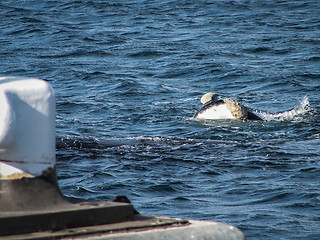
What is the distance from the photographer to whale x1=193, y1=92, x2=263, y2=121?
10.3 m

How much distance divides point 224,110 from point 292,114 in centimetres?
156

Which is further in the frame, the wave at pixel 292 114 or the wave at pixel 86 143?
the wave at pixel 292 114

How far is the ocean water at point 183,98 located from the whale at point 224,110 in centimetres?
17

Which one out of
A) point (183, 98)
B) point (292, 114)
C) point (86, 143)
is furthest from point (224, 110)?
point (183, 98)

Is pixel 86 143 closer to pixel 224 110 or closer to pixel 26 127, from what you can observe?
pixel 224 110

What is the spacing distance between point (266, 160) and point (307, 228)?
2.52 m

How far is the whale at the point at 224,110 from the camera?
33.7 feet

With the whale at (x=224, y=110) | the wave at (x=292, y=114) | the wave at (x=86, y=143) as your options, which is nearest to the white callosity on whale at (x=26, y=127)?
the wave at (x=86, y=143)

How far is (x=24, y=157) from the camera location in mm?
2260

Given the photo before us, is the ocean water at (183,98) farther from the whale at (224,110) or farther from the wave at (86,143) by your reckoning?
the whale at (224,110)

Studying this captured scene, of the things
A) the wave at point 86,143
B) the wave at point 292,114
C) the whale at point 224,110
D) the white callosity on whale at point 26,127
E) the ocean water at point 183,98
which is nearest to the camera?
the white callosity on whale at point 26,127

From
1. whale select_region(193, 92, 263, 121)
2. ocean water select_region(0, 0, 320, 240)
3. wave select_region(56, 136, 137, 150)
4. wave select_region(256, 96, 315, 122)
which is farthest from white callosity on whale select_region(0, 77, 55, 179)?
wave select_region(256, 96, 315, 122)

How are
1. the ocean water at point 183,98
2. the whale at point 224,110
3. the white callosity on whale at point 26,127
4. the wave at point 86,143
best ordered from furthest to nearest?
the whale at point 224,110 < the wave at point 86,143 < the ocean water at point 183,98 < the white callosity on whale at point 26,127

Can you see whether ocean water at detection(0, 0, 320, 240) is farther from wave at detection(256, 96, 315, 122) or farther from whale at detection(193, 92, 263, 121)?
whale at detection(193, 92, 263, 121)
